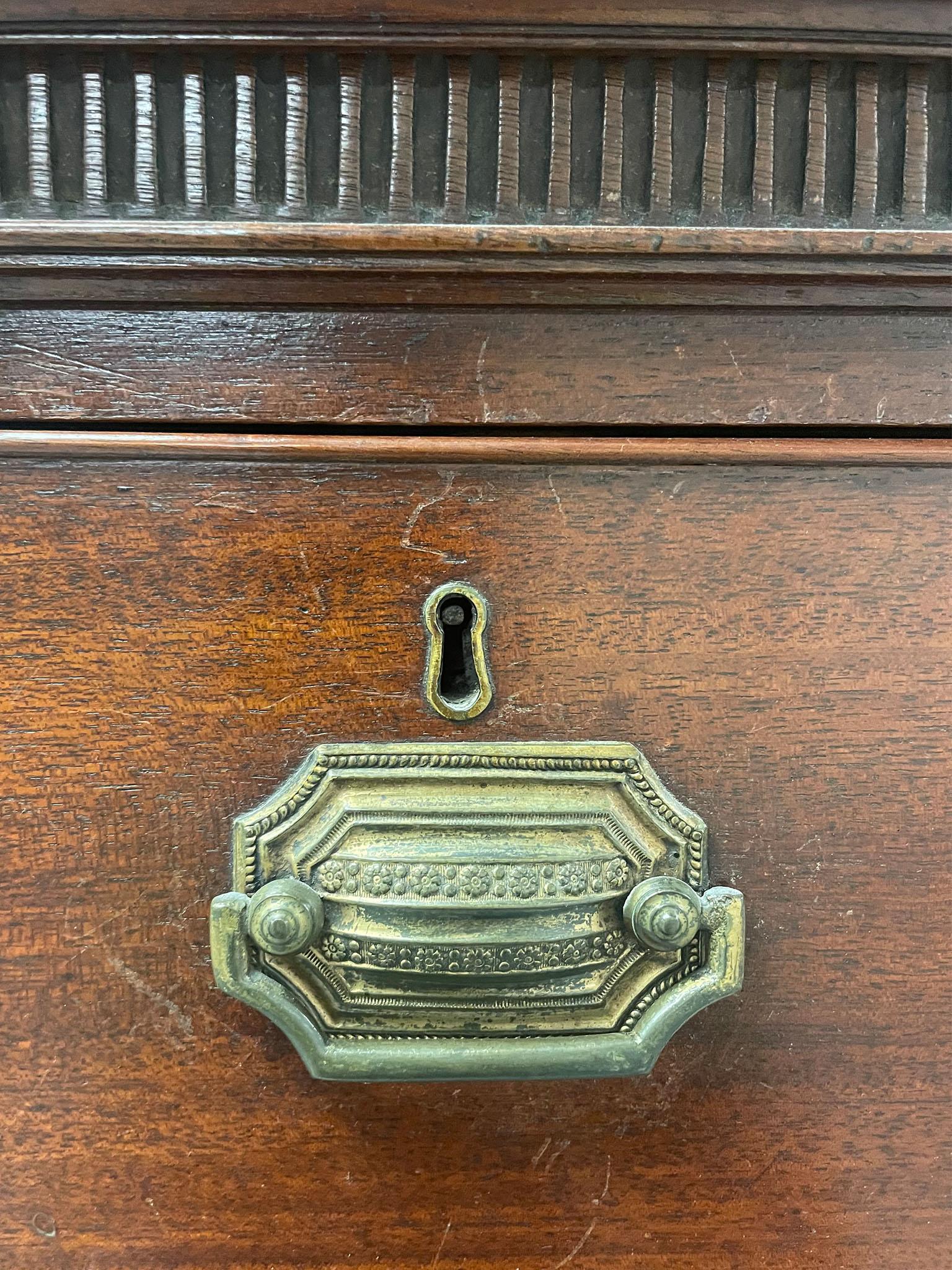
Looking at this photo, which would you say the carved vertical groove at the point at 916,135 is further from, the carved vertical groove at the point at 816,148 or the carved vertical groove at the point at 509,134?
the carved vertical groove at the point at 509,134

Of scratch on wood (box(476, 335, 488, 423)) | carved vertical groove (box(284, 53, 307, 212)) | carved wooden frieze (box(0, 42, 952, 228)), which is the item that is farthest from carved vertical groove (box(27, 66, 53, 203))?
scratch on wood (box(476, 335, 488, 423))

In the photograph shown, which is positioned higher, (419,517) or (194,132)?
(194,132)

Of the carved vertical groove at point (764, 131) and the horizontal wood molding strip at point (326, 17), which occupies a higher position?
the horizontal wood molding strip at point (326, 17)

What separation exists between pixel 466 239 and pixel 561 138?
0.06 m

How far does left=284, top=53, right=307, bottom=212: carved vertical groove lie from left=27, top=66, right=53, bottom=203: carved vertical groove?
0.11 metres

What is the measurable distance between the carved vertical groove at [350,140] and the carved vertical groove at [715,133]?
16 centimetres

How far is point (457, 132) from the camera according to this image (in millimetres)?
421

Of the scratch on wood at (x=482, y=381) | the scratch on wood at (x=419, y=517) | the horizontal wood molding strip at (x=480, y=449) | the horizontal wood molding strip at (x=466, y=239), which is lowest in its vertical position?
the scratch on wood at (x=419, y=517)

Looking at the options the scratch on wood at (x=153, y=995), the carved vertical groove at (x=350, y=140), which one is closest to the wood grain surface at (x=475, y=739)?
the scratch on wood at (x=153, y=995)

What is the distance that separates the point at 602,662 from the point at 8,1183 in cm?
38

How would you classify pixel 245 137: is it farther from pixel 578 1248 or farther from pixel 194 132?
pixel 578 1248

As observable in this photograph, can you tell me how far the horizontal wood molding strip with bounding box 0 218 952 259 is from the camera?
420 mm

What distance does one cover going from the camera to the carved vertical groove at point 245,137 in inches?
16.4

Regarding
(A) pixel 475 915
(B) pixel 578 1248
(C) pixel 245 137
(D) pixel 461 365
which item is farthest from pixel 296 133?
(B) pixel 578 1248
